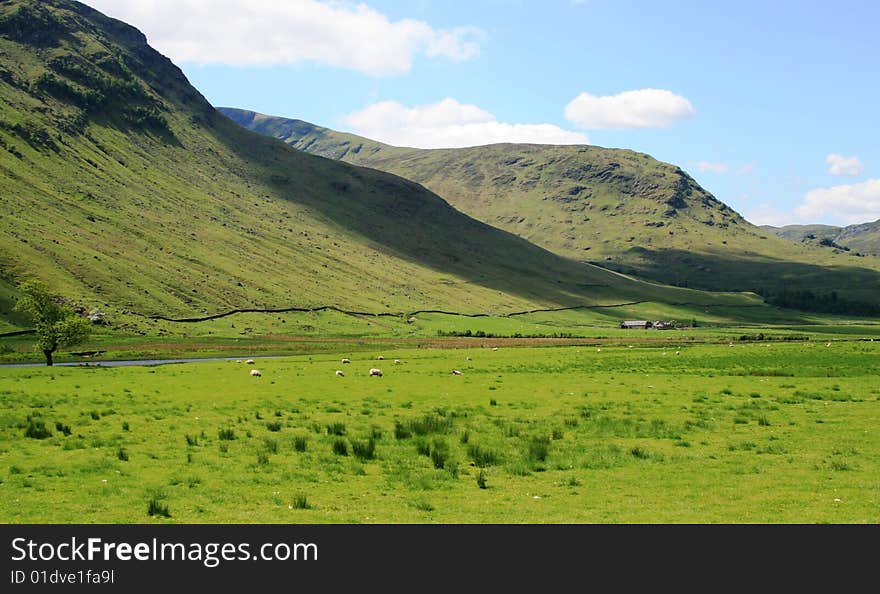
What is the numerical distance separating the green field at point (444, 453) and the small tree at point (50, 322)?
30.8m

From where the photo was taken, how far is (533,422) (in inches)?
1289

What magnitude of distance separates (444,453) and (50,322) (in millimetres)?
69186

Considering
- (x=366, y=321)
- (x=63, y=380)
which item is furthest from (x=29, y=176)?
(x=63, y=380)

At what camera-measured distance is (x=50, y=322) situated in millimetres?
78250

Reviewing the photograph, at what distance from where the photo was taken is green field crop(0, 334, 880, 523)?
18.2 metres

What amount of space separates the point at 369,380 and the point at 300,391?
324 inches

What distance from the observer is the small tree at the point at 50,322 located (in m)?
76.4
